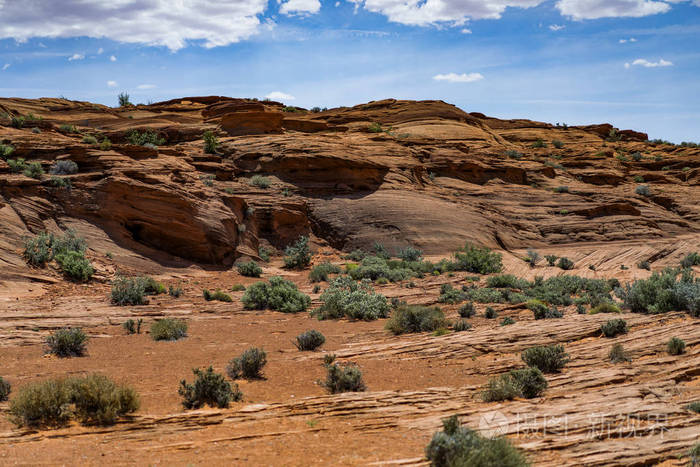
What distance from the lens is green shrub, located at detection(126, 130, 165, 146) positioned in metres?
28.6

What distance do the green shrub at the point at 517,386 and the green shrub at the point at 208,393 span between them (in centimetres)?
319

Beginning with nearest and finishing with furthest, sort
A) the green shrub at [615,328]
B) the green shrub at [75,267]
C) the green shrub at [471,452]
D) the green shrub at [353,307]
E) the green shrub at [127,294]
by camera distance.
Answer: the green shrub at [471,452]
the green shrub at [615,328]
the green shrub at [353,307]
the green shrub at [127,294]
the green shrub at [75,267]

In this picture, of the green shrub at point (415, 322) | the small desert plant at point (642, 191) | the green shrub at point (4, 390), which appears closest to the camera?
the green shrub at point (4, 390)

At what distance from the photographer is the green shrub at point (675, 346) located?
23.3 feet

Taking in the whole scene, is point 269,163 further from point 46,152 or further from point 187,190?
point 46,152

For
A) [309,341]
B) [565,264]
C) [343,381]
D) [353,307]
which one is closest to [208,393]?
[343,381]

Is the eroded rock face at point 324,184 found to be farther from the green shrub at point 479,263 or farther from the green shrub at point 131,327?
the green shrub at point 131,327

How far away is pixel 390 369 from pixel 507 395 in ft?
8.19

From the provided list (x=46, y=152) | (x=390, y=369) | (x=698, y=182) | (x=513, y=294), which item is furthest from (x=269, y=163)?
(x=698, y=182)

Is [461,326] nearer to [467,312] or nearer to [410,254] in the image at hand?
[467,312]

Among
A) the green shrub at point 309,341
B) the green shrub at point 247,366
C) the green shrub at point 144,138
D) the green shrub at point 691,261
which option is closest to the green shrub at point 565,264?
the green shrub at point 691,261

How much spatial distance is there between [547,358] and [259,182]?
2102 cm

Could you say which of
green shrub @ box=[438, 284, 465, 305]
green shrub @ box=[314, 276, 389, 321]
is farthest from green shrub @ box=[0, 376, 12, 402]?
green shrub @ box=[438, 284, 465, 305]

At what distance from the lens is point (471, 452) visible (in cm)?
441
